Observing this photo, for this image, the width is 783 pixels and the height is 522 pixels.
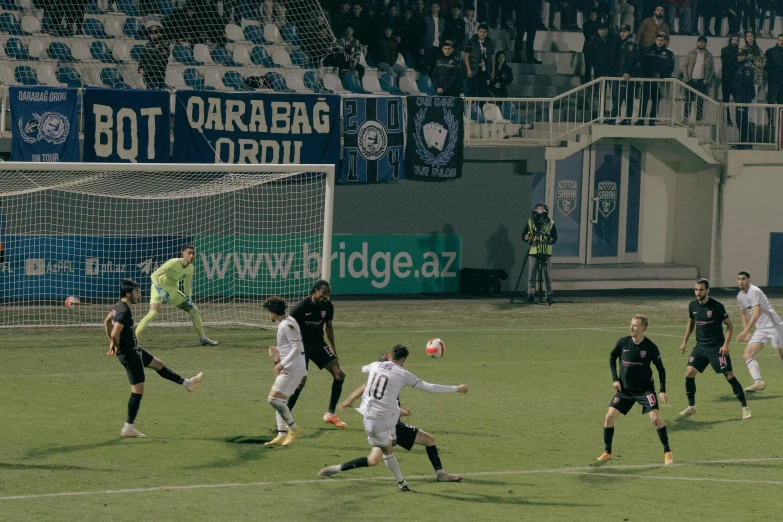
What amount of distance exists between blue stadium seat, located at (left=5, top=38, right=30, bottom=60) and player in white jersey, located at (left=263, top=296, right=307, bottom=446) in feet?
50.9

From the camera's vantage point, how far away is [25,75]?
2747 cm

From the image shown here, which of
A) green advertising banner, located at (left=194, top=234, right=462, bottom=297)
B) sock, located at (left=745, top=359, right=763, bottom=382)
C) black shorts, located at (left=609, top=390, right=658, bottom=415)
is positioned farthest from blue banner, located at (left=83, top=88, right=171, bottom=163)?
black shorts, located at (left=609, top=390, right=658, bottom=415)

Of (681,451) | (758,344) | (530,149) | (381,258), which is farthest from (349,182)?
(681,451)

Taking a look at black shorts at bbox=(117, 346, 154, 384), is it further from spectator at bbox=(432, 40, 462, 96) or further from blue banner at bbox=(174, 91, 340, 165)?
spectator at bbox=(432, 40, 462, 96)

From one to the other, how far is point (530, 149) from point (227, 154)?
757cm

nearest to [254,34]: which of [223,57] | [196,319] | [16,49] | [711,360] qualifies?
[223,57]

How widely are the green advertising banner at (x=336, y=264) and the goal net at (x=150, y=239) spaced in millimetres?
30

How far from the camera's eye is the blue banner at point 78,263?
2591 centimetres

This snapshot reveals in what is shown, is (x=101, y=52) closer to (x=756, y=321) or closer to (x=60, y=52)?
(x=60, y=52)

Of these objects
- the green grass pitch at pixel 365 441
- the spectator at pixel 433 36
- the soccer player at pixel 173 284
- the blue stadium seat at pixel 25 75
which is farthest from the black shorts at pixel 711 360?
the blue stadium seat at pixel 25 75

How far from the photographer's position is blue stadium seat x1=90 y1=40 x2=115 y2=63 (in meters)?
28.4

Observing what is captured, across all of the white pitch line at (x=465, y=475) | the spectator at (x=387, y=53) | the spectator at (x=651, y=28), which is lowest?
A: the white pitch line at (x=465, y=475)

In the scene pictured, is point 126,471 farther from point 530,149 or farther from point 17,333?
point 530,149

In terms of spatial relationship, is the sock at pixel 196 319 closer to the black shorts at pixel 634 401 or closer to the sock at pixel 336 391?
the sock at pixel 336 391
